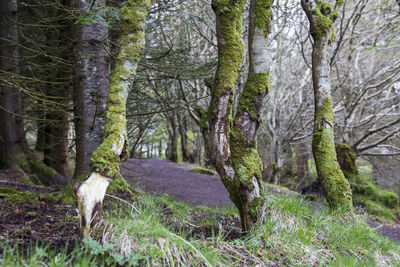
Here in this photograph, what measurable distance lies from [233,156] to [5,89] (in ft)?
19.3

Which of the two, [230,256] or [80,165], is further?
[80,165]

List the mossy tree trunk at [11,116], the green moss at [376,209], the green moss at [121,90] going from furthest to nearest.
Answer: the green moss at [376,209] < the mossy tree trunk at [11,116] < the green moss at [121,90]

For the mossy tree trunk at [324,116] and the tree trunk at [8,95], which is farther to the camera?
the tree trunk at [8,95]

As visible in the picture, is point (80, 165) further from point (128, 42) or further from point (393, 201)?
point (393, 201)

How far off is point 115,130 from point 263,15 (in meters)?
2.24

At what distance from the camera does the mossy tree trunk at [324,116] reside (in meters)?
3.94

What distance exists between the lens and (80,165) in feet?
12.8

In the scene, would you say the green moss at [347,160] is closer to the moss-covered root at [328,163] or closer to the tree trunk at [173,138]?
the moss-covered root at [328,163]

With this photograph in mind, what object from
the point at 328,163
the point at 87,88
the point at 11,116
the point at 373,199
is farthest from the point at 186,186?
the point at 373,199

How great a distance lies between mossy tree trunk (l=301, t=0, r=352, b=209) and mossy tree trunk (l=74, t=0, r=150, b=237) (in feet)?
9.67

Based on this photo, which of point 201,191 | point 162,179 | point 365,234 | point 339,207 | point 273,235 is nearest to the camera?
point 273,235

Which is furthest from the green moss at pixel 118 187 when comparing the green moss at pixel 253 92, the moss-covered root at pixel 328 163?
the moss-covered root at pixel 328 163

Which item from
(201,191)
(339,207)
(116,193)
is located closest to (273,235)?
(339,207)

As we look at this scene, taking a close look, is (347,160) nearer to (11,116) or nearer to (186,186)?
(186,186)
